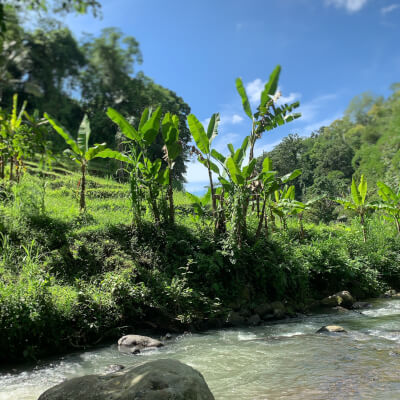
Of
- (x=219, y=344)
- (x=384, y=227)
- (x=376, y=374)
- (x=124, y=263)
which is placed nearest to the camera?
(x=376, y=374)

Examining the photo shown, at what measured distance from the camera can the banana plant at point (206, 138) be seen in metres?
8.36

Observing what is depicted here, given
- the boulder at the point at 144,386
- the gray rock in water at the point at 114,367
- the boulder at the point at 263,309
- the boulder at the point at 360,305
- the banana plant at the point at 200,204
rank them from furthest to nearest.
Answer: the banana plant at the point at 200,204 < the boulder at the point at 360,305 < the boulder at the point at 263,309 < the gray rock in water at the point at 114,367 < the boulder at the point at 144,386

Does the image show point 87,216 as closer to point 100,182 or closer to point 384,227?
→ point 100,182

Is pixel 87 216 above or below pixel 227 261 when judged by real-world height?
above

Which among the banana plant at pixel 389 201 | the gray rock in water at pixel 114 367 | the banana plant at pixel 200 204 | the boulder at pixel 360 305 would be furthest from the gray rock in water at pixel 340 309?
the gray rock in water at pixel 114 367

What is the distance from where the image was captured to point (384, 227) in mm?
13758

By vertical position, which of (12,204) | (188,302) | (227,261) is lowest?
(188,302)

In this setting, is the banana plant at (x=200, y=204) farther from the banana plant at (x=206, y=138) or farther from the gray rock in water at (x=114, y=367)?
the gray rock in water at (x=114, y=367)

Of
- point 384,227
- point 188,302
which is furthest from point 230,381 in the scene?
point 384,227

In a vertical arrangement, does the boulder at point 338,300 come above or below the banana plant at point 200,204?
below

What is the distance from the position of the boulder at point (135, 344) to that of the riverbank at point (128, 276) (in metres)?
0.32

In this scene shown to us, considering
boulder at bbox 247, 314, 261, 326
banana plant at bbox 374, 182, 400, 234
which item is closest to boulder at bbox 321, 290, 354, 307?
boulder at bbox 247, 314, 261, 326

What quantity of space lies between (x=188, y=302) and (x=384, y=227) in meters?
10.6

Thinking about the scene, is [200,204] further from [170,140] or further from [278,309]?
[278,309]
